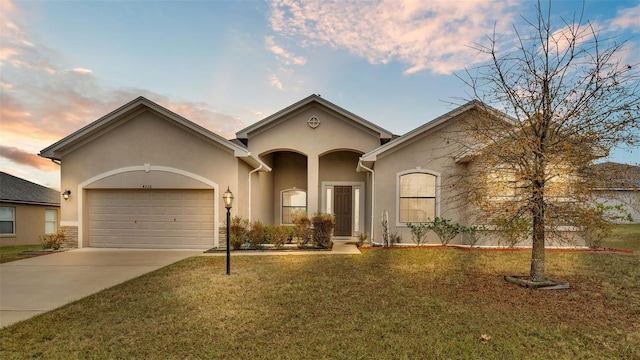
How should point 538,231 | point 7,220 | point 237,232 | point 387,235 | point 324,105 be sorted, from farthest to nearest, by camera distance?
point 7,220, point 324,105, point 387,235, point 237,232, point 538,231

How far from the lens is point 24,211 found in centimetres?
1781

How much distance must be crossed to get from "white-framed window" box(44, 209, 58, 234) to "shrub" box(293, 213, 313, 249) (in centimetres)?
1829

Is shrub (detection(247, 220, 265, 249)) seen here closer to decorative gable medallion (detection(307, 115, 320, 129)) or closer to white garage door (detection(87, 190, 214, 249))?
white garage door (detection(87, 190, 214, 249))

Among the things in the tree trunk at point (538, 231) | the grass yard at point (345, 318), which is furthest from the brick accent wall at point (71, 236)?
the tree trunk at point (538, 231)

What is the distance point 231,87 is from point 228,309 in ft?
35.8

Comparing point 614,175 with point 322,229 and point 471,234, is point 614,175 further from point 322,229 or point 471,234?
point 322,229

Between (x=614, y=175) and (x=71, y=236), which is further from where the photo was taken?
(x=71, y=236)

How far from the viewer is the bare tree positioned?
18.2 ft

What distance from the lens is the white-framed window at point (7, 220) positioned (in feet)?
54.2

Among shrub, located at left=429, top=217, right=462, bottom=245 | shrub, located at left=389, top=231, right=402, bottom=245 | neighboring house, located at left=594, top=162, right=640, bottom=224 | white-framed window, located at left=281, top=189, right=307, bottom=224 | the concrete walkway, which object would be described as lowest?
the concrete walkway

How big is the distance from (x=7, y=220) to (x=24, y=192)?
8.02 feet

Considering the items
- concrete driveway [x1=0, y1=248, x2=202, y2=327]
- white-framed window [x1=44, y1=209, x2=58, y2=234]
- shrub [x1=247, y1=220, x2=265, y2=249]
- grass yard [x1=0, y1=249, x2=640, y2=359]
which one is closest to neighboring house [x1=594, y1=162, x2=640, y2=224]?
grass yard [x1=0, y1=249, x2=640, y2=359]

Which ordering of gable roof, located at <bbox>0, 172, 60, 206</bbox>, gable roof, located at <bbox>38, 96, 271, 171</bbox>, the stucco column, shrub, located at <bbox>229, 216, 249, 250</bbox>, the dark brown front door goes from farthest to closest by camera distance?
gable roof, located at <bbox>0, 172, 60, 206</bbox>, the dark brown front door, the stucco column, gable roof, located at <bbox>38, 96, 271, 171</bbox>, shrub, located at <bbox>229, 216, 249, 250</bbox>

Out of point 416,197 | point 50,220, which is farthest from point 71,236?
point 416,197
